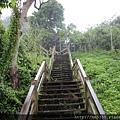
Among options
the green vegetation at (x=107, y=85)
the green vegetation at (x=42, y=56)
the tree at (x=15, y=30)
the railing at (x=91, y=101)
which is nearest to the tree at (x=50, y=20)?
the green vegetation at (x=42, y=56)

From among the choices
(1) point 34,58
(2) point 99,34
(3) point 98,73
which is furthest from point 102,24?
(1) point 34,58

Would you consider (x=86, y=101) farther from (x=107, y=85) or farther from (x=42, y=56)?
(x=42, y=56)

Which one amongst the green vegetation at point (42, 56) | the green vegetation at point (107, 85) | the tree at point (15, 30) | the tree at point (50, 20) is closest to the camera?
the green vegetation at point (42, 56)

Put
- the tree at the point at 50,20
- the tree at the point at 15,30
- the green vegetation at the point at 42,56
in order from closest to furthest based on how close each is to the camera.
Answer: the green vegetation at the point at 42,56 < the tree at the point at 15,30 < the tree at the point at 50,20

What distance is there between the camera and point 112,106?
566cm

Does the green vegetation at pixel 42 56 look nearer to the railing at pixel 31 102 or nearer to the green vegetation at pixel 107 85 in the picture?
the green vegetation at pixel 107 85

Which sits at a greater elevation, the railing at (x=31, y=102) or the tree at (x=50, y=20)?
the tree at (x=50, y=20)

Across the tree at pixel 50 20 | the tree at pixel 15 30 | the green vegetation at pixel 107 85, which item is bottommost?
the green vegetation at pixel 107 85

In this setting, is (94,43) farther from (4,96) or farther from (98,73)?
(4,96)

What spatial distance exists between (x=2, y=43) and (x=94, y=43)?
508 inches

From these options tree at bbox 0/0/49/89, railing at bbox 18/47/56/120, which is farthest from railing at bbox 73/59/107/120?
tree at bbox 0/0/49/89

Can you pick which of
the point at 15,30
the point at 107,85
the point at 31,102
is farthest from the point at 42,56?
the point at 31,102

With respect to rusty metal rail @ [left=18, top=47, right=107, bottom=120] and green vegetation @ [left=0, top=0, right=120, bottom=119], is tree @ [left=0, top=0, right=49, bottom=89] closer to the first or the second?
green vegetation @ [left=0, top=0, right=120, bottom=119]

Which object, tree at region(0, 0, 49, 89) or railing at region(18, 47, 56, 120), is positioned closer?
railing at region(18, 47, 56, 120)
